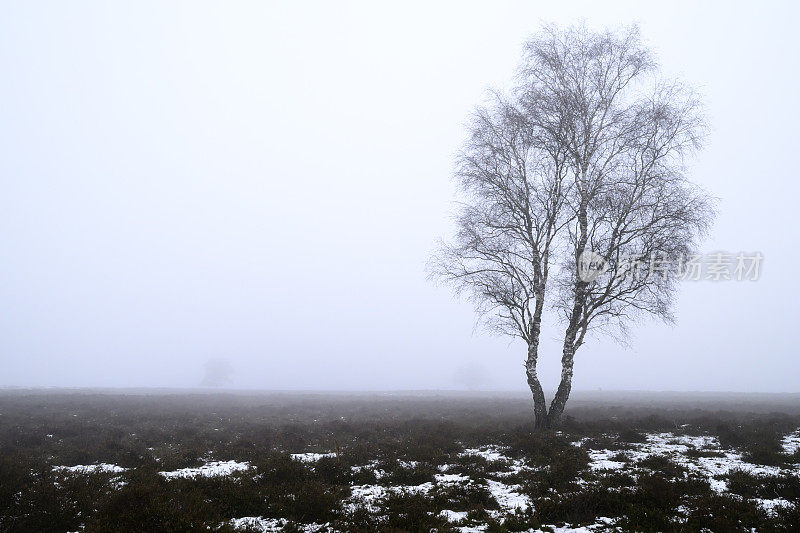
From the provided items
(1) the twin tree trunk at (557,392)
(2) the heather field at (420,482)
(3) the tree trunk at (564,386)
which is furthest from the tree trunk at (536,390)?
(2) the heather field at (420,482)

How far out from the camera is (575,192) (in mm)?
15297

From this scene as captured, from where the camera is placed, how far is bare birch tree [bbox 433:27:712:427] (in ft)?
47.2

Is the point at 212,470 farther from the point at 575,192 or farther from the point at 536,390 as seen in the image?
the point at 575,192

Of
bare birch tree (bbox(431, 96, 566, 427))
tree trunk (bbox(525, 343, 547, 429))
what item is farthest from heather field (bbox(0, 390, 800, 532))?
bare birch tree (bbox(431, 96, 566, 427))

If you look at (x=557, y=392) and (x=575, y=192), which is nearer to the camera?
(x=557, y=392)

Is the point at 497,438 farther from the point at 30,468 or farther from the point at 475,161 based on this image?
the point at 30,468

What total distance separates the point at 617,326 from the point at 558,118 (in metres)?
8.44

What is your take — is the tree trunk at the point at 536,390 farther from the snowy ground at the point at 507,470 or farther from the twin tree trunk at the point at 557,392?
the snowy ground at the point at 507,470

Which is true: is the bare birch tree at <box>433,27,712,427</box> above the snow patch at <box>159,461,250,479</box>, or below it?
above

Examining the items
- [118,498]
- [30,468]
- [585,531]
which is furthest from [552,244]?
[30,468]

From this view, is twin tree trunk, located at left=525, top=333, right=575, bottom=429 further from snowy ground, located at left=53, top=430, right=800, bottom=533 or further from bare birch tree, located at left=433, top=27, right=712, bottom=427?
snowy ground, located at left=53, top=430, right=800, bottom=533

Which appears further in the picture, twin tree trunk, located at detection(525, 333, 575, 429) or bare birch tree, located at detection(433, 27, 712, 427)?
twin tree trunk, located at detection(525, 333, 575, 429)

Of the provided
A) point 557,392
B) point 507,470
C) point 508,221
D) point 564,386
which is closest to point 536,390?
point 557,392

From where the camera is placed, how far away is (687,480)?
27.2 ft
